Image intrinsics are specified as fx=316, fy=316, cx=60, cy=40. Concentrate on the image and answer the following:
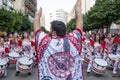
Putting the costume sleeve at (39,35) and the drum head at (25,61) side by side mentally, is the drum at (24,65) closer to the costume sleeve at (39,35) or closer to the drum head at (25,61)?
the drum head at (25,61)

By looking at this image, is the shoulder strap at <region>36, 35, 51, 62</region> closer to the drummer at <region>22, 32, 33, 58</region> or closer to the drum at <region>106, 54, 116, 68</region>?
the drummer at <region>22, 32, 33, 58</region>

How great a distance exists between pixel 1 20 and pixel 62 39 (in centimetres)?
2937

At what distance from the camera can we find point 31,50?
12.8 meters

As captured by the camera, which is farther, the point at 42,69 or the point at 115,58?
the point at 115,58

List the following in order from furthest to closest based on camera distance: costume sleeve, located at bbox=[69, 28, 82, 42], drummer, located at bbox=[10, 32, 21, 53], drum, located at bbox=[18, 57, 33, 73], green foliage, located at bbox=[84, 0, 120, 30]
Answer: green foliage, located at bbox=[84, 0, 120, 30], drummer, located at bbox=[10, 32, 21, 53], drum, located at bbox=[18, 57, 33, 73], costume sleeve, located at bbox=[69, 28, 82, 42]

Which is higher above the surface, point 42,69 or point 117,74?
point 42,69

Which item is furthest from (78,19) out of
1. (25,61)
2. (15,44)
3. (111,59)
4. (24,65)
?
(15,44)

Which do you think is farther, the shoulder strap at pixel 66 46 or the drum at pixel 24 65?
the drum at pixel 24 65

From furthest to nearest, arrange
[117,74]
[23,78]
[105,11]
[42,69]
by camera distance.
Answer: [105,11], [117,74], [23,78], [42,69]

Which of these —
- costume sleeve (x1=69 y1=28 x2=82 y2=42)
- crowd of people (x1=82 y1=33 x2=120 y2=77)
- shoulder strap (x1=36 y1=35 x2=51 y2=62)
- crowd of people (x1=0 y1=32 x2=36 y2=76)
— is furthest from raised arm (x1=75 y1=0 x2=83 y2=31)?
crowd of people (x1=82 y1=33 x2=120 y2=77)

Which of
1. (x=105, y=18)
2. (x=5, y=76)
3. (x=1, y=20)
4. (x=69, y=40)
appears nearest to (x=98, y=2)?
(x=105, y=18)

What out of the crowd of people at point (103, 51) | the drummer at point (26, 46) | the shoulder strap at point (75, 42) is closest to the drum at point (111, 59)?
the crowd of people at point (103, 51)

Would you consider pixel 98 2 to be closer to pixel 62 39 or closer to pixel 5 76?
pixel 5 76

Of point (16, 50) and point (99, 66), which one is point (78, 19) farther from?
point (16, 50)
